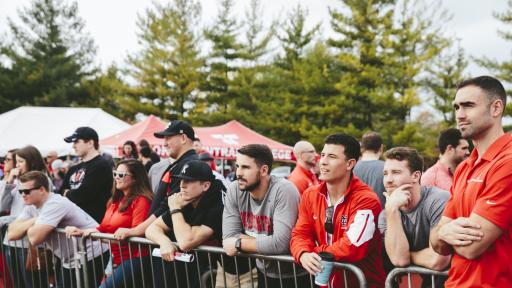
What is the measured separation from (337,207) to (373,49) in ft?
90.9

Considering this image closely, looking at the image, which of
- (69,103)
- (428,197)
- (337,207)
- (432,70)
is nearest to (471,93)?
(428,197)

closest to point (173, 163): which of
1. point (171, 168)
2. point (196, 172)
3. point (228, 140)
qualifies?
point (171, 168)

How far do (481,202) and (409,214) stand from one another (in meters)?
1.09

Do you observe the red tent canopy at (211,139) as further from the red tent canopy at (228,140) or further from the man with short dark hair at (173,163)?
the man with short dark hair at (173,163)

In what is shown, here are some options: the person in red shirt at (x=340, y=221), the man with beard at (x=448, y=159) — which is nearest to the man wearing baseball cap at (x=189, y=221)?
the person in red shirt at (x=340, y=221)

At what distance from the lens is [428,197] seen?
3693 millimetres

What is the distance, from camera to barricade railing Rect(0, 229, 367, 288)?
164 inches

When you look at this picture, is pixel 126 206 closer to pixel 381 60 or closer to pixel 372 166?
pixel 372 166

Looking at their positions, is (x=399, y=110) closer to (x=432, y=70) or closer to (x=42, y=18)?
(x=432, y=70)

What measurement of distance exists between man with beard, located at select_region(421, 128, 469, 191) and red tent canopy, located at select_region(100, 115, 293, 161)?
461 inches

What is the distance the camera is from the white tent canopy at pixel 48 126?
19.2 m

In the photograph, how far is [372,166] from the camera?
638 cm

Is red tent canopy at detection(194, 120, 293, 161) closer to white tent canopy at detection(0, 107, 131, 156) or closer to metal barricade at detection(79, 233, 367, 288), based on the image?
white tent canopy at detection(0, 107, 131, 156)

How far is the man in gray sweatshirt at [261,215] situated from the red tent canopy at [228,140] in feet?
41.9
